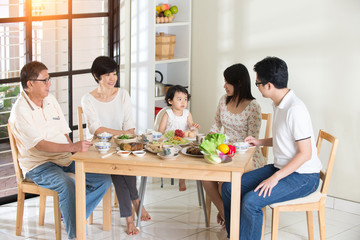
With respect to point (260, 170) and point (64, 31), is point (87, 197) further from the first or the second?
point (64, 31)

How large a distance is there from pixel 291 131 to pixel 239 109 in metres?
0.74

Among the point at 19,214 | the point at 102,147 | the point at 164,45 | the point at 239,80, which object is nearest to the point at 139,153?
the point at 102,147

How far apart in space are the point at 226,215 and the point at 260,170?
0.34 metres

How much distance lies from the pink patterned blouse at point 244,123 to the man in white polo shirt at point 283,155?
485 millimetres

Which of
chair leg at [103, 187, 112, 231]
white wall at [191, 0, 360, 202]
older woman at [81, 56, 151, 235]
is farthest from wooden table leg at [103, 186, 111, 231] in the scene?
white wall at [191, 0, 360, 202]

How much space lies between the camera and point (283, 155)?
297cm

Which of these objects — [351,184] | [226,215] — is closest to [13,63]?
[226,215]

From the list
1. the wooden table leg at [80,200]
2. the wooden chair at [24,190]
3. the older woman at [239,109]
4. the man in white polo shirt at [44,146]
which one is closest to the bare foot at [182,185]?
the older woman at [239,109]

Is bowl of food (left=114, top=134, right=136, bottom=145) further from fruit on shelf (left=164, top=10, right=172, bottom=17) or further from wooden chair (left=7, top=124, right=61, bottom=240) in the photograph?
fruit on shelf (left=164, top=10, right=172, bottom=17)

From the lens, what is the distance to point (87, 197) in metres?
3.26

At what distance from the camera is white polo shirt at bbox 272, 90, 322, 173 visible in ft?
9.36

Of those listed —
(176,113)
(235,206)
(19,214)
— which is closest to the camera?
(235,206)

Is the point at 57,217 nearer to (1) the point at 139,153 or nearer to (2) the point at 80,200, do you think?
(2) the point at 80,200

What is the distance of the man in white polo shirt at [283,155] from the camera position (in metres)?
2.86
